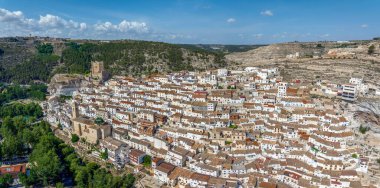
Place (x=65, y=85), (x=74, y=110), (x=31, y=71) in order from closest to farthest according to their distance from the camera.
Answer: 1. (x=74, y=110)
2. (x=65, y=85)
3. (x=31, y=71)

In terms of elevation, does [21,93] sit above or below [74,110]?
below

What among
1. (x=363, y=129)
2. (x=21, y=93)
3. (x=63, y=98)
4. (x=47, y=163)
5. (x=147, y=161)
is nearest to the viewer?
(x=47, y=163)

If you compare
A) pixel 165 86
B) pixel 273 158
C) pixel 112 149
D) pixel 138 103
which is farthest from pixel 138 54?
pixel 273 158

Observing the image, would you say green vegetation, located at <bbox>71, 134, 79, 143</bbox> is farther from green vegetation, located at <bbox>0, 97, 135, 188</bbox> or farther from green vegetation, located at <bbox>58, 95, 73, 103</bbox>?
green vegetation, located at <bbox>58, 95, 73, 103</bbox>

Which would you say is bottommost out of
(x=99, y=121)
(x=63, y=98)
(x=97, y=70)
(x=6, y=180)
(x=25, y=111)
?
(x=6, y=180)

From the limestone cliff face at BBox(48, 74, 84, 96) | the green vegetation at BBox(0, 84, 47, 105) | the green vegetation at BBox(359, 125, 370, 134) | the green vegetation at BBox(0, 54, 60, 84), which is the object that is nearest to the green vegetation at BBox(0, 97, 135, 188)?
the limestone cliff face at BBox(48, 74, 84, 96)

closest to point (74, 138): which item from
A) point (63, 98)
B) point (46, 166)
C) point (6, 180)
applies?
point (46, 166)

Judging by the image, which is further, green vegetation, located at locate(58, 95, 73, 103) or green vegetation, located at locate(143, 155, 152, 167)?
green vegetation, located at locate(58, 95, 73, 103)

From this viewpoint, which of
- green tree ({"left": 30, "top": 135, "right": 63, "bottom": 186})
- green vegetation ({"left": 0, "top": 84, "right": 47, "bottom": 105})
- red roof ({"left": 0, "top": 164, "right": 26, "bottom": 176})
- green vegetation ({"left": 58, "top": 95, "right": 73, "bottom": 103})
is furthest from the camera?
green vegetation ({"left": 0, "top": 84, "right": 47, "bottom": 105})

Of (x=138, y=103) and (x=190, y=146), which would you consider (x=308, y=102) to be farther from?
(x=138, y=103)

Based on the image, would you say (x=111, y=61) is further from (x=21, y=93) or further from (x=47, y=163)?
(x=47, y=163)
